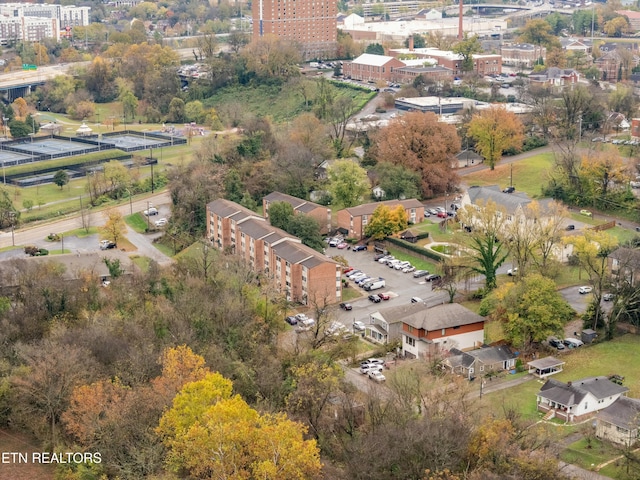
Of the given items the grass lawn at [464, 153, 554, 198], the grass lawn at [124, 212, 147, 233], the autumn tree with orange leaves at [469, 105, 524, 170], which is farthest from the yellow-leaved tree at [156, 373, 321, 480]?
the autumn tree with orange leaves at [469, 105, 524, 170]

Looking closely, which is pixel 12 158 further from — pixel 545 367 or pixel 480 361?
pixel 545 367

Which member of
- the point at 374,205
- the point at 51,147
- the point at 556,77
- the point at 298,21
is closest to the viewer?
the point at 374,205

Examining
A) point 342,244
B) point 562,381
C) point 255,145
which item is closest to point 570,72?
point 255,145

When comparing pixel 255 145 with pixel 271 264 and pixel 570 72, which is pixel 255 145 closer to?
pixel 271 264

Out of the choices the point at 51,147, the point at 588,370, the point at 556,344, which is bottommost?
the point at 588,370

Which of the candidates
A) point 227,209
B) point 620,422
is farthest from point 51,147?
point 620,422

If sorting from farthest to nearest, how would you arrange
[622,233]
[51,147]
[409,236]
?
1. [51,147]
2. [409,236]
3. [622,233]

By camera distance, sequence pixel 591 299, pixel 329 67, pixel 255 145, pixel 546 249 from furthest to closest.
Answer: pixel 329 67, pixel 255 145, pixel 546 249, pixel 591 299
